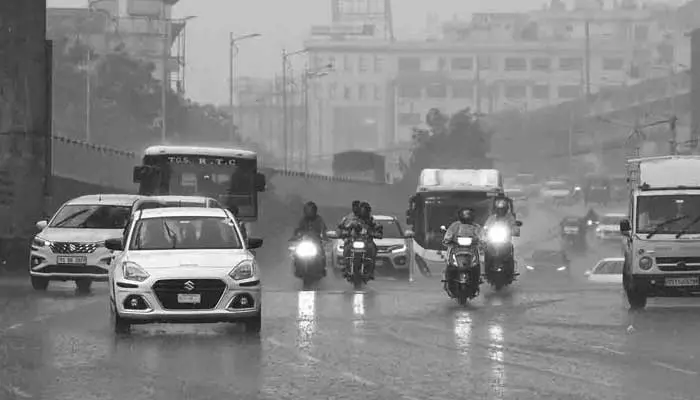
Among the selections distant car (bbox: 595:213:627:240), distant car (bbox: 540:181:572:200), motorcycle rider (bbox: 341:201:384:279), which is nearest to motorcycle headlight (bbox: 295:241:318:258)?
motorcycle rider (bbox: 341:201:384:279)

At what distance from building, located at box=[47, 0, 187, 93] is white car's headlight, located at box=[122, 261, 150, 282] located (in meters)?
110

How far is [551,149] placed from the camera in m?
172

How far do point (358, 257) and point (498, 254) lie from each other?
2.49 metres

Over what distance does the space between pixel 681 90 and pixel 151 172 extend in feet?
402

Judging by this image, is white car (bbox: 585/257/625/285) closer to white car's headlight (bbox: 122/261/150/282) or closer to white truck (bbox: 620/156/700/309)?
white truck (bbox: 620/156/700/309)

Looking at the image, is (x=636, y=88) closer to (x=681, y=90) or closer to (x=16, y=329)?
(x=681, y=90)

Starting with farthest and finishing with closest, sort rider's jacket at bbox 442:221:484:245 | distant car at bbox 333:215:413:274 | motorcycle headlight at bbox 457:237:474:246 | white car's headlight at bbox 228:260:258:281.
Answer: distant car at bbox 333:215:413:274, rider's jacket at bbox 442:221:484:245, motorcycle headlight at bbox 457:237:474:246, white car's headlight at bbox 228:260:258:281

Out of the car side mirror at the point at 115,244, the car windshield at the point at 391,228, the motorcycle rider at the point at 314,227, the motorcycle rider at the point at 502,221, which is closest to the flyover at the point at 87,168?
the car windshield at the point at 391,228

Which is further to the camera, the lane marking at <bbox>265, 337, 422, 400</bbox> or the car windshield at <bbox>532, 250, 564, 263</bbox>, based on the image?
the car windshield at <bbox>532, 250, 564, 263</bbox>

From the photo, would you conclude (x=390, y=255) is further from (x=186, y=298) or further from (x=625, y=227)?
(x=186, y=298)

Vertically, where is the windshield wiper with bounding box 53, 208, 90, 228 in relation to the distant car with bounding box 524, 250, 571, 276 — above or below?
above

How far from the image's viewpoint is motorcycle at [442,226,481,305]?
90.4 ft

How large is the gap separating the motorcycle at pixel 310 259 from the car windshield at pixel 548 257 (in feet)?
142

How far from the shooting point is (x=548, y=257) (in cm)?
7694
